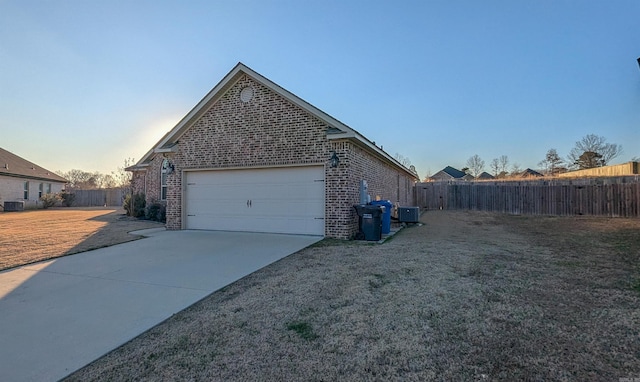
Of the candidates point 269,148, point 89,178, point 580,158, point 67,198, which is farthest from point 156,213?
point 89,178

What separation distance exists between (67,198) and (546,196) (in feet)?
131

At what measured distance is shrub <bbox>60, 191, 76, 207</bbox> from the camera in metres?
29.3

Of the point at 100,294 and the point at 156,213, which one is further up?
the point at 156,213

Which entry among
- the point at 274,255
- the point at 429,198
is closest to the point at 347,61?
the point at 274,255

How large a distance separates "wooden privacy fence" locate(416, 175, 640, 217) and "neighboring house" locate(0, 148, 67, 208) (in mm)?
33649

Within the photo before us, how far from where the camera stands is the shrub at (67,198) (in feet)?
96.0

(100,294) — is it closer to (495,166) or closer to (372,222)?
(372,222)

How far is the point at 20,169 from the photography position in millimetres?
26219

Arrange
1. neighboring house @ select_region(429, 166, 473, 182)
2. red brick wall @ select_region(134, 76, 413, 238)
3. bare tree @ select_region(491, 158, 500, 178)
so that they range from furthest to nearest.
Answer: neighboring house @ select_region(429, 166, 473, 182), bare tree @ select_region(491, 158, 500, 178), red brick wall @ select_region(134, 76, 413, 238)

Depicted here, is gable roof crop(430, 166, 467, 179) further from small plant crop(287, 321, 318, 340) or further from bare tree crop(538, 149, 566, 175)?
small plant crop(287, 321, 318, 340)

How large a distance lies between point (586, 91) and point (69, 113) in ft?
75.8

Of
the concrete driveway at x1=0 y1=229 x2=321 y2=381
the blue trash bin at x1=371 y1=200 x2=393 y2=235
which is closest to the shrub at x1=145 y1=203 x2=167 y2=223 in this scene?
the concrete driveway at x1=0 y1=229 x2=321 y2=381

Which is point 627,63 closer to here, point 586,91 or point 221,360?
point 586,91

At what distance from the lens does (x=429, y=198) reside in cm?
2152
